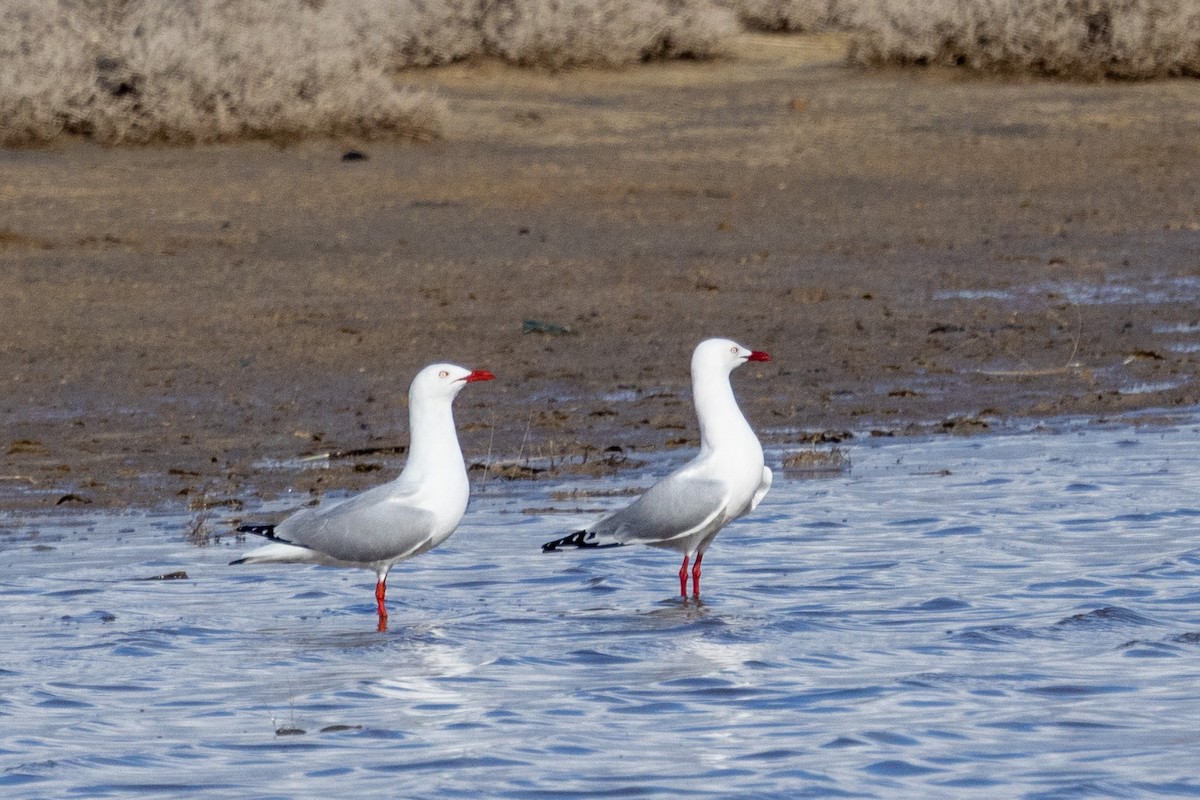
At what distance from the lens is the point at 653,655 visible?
7465mm

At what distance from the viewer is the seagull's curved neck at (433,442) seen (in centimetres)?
784

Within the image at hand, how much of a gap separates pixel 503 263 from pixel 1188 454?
540 centimetres

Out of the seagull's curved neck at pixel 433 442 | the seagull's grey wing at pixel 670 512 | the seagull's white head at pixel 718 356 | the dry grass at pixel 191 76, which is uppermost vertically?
the dry grass at pixel 191 76

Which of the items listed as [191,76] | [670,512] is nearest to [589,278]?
[191,76]

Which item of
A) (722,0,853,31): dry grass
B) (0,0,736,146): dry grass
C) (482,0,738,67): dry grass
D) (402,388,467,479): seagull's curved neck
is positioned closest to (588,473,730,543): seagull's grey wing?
(402,388,467,479): seagull's curved neck

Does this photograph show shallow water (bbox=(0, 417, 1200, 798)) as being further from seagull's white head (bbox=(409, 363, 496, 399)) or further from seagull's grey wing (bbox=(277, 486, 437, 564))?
seagull's white head (bbox=(409, 363, 496, 399))

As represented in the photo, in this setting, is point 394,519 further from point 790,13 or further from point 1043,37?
point 790,13

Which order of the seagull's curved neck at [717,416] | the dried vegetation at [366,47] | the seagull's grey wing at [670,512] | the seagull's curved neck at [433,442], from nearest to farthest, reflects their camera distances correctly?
the seagull's curved neck at [433,442] < the seagull's grey wing at [670,512] < the seagull's curved neck at [717,416] < the dried vegetation at [366,47]

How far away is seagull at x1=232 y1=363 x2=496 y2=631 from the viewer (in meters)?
7.74

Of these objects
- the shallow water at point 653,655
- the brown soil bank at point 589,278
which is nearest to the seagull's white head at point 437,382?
the shallow water at point 653,655

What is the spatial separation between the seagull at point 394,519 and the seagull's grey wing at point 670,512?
663mm

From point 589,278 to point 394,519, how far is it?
659 centimetres

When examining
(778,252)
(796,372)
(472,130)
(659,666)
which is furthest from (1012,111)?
(659,666)

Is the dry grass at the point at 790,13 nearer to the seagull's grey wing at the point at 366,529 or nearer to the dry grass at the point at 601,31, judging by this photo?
the dry grass at the point at 601,31
